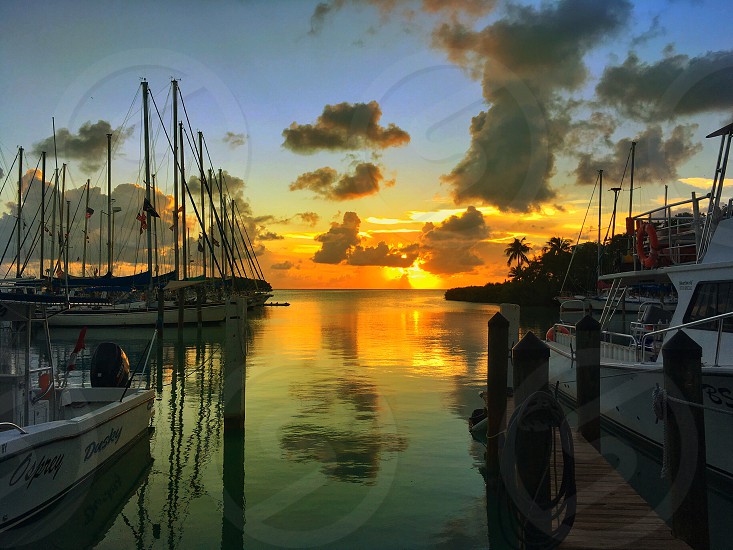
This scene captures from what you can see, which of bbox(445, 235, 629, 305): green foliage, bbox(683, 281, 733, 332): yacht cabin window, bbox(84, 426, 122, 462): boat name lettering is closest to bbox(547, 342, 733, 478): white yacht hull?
bbox(683, 281, 733, 332): yacht cabin window

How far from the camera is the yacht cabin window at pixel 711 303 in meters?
11.6

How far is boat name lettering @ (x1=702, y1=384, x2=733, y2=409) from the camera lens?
10008 mm

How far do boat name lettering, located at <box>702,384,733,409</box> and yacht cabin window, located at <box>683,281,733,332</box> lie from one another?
170cm

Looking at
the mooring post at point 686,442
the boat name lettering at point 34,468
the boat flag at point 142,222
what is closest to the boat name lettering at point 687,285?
the mooring post at point 686,442

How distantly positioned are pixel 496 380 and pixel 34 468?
7295mm

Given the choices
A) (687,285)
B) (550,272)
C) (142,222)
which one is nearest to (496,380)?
(687,285)

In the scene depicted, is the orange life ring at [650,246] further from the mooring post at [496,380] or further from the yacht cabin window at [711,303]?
the mooring post at [496,380]

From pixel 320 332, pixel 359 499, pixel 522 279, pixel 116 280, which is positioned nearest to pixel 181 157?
pixel 116 280

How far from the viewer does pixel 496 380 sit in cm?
1073

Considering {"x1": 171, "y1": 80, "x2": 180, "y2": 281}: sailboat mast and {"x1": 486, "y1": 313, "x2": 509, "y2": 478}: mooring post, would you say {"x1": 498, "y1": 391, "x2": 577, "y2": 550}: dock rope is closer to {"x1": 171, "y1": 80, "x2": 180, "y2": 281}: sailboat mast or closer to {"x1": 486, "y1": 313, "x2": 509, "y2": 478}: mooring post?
{"x1": 486, "y1": 313, "x2": 509, "y2": 478}: mooring post

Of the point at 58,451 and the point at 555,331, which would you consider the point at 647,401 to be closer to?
the point at 555,331

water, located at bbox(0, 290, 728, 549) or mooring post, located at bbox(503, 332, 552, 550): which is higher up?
mooring post, located at bbox(503, 332, 552, 550)

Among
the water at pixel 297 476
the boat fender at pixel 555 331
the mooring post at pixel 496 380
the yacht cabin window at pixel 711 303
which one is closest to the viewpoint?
the water at pixel 297 476

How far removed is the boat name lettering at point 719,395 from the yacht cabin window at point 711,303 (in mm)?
1704
